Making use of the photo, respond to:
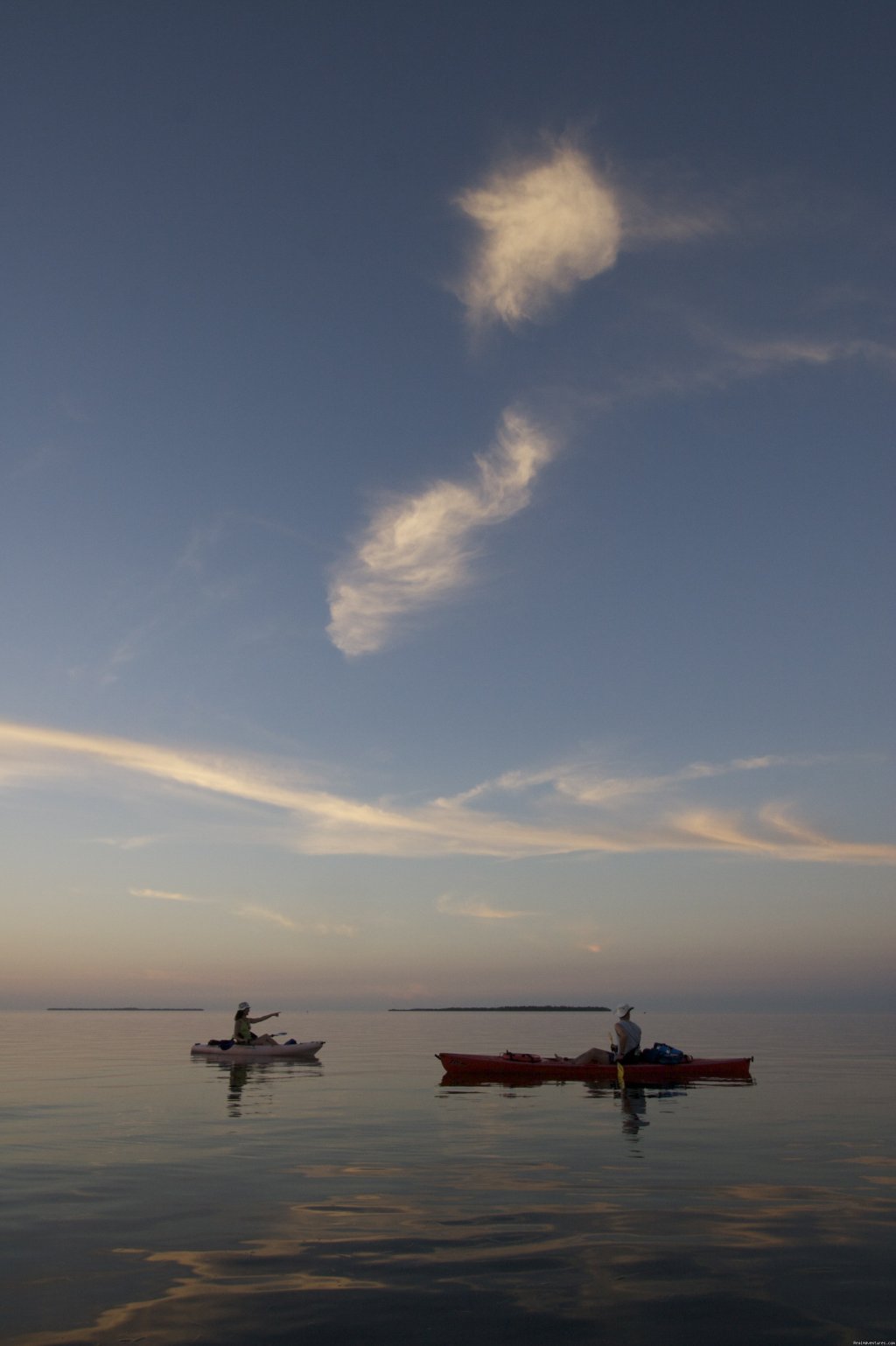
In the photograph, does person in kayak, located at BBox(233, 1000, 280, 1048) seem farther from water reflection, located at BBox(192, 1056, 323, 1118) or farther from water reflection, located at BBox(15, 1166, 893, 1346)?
water reflection, located at BBox(15, 1166, 893, 1346)

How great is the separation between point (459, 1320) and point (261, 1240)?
157 inches

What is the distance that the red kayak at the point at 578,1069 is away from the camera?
103ft

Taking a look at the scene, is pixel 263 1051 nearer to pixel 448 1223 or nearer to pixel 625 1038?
pixel 625 1038

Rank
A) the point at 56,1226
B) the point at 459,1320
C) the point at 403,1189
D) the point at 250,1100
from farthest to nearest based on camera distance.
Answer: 1. the point at 250,1100
2. the point at 403,1189
3. the point at 56,1226
4. the point at 459,1320

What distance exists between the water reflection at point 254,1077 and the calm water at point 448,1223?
566 millimetres

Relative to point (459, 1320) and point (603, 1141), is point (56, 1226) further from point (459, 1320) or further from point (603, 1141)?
point (603, 1141)

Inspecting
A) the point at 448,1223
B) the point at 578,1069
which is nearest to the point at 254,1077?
the point at 578,1069

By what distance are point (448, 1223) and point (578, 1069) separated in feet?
70.9

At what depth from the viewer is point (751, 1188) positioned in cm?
1523

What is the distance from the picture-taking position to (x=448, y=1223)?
1266cm

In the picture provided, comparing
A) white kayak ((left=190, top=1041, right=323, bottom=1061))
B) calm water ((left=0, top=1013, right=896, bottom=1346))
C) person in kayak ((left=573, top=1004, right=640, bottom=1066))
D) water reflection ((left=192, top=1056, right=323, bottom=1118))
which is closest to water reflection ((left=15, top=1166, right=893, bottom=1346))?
calm water ((left=0, top=1013, right=896, bottom=1346))

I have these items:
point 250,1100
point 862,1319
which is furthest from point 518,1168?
point 250,1100

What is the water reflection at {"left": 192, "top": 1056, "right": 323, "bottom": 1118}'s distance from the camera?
2702 centimetres

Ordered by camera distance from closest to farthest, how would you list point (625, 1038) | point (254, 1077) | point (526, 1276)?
point (526, 1276), point (625, 1038), point (254, 1077)
